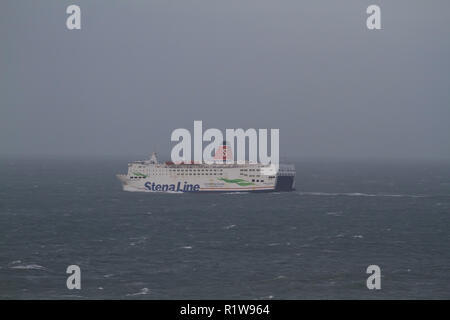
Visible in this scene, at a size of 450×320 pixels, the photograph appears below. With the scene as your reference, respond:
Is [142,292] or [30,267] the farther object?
[30,267]

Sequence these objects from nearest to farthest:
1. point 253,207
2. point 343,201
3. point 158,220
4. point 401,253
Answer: point 401,253, point 158,220, point 253,207, point 343,201

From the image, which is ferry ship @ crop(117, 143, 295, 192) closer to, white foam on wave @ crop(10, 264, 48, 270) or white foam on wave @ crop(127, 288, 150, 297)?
white foam on wave @ crop(10, 264, 48, 270)

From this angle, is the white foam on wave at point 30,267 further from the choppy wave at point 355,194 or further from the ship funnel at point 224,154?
the choppy wave at point 355,194

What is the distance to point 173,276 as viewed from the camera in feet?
153

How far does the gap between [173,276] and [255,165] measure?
67623mm

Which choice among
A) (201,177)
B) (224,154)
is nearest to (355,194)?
(224,154)

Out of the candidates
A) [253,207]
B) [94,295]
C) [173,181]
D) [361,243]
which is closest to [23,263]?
[94,295]

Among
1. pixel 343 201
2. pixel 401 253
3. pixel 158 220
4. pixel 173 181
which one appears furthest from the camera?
pixel 173 181

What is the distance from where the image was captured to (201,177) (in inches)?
4414

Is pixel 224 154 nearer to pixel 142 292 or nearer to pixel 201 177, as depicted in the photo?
pixel 201 177

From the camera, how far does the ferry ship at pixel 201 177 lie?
112062mm

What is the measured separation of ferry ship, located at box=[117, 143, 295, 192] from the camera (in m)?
112

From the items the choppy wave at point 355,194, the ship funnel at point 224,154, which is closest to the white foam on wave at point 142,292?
the choppy wave at point 355,194
